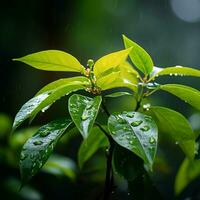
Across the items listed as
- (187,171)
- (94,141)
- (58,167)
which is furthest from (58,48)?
(94,141)

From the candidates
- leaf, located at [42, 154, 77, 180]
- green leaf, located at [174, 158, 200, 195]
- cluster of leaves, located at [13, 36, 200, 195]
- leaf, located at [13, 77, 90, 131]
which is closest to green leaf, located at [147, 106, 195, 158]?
cluster of leaves, located at [13, 36, 200, 195]

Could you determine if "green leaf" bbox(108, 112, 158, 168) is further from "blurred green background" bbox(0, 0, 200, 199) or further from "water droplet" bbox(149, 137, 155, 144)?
"blurred green background" bbox(0, 0, 200, 199)

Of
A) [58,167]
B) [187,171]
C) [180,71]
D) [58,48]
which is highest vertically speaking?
[180,71]

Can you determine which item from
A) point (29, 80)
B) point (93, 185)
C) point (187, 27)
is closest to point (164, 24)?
point (187, 27)

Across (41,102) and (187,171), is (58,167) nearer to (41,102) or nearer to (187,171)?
(187,171)

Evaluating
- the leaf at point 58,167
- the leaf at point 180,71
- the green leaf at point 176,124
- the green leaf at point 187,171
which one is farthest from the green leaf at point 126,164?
the leaf at point 58,167

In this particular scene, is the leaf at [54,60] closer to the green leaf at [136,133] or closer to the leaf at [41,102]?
the leaf at [41,102]
